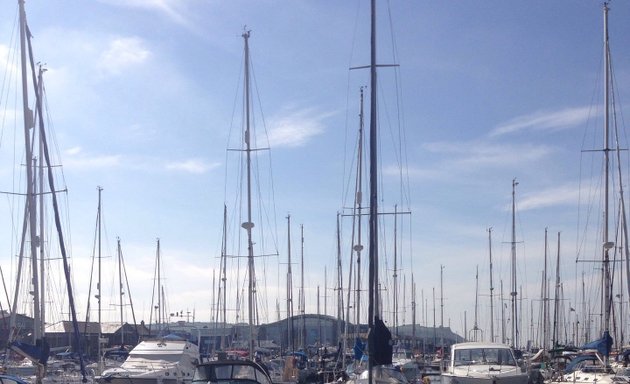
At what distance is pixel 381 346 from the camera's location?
21641mm

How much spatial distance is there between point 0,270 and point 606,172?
79.3ft

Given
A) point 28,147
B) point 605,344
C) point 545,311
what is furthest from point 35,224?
point 545,311

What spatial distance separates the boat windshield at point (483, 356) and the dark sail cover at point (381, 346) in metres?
10.8

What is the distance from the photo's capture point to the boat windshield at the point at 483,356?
3138cm

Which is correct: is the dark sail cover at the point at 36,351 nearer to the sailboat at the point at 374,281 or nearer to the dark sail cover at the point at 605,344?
the sailboat at the point at 374,281

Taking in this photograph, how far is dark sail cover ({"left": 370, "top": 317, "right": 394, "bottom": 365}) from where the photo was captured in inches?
Answer: 846

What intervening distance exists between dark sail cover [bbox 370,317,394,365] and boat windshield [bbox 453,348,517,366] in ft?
35.4

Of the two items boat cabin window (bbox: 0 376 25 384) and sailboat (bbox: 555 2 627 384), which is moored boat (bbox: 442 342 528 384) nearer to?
sailboat (bbox: 555 2 627 384)

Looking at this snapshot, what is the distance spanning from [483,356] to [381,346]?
1129 cm

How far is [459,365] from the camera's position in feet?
103

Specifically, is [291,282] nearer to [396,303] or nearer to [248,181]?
[396,303]

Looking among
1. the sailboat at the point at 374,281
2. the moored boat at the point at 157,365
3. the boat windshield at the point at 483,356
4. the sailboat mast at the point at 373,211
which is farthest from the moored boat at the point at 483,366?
the moored boat at the point at 157,365

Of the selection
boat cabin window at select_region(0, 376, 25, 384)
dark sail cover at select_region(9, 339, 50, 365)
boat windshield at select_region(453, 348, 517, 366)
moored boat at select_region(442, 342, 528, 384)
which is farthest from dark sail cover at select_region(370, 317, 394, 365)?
dark sail cover at select_region(9, 339, 50, 365)

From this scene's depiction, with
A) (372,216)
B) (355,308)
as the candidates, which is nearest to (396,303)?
(355,308)
